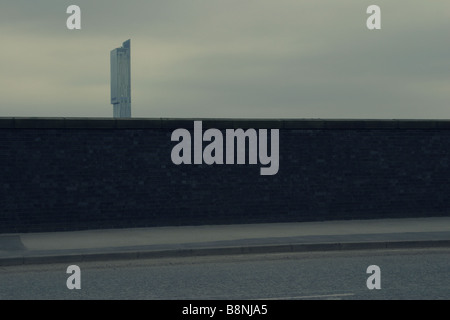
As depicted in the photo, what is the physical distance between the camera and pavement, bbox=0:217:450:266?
13.7 m

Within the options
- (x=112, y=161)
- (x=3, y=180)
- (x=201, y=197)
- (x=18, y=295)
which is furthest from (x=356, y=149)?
(x=18, y=295)

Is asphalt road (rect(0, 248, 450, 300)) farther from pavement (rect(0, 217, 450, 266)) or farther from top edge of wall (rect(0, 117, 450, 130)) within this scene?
top edge of wall (rect(0, 117, 450, 130))

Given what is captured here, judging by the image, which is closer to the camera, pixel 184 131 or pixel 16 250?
pixel 16 250

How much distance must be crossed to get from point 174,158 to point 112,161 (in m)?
1.48

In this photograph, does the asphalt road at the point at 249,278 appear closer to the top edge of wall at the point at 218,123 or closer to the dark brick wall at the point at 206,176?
the dark brick wall at the point at 206,176

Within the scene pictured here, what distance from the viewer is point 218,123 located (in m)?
18.5

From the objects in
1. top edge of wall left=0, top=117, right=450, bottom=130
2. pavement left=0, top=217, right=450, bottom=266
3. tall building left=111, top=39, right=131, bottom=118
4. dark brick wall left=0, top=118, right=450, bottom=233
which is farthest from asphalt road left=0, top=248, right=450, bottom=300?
tall building left=111, top=39, right=131, bottom=118

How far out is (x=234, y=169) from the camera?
18859mm

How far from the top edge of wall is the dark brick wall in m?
0.02

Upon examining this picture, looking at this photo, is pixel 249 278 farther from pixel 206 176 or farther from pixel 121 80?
pixel 121 80

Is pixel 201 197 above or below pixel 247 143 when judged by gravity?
below
